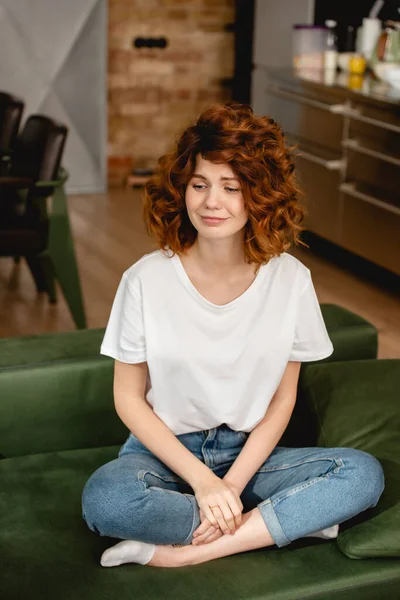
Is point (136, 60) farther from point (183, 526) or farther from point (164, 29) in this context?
point (183, 526)

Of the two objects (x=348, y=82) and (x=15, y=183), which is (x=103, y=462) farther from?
(x=348, y=82)

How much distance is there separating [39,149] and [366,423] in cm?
202

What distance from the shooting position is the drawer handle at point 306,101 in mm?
4273

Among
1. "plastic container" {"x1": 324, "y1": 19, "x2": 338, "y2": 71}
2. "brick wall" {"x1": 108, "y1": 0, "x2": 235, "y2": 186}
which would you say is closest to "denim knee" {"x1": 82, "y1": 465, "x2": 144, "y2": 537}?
"plastic container" {"x1": 324, "y1": 19, "x2": 338, "y2": 71}

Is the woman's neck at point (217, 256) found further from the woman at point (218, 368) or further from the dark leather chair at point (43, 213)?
the dark leather chair at point (43, 213)

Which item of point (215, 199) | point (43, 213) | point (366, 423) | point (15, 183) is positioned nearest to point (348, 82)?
point (43, 213)

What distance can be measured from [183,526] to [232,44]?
4.90 m

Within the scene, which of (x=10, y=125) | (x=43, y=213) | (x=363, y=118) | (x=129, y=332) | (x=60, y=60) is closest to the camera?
(x=129, y=332)

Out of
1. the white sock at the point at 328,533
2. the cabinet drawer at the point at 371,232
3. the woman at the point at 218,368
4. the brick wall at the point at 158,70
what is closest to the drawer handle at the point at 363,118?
the cabinet drawer at the point at 371,232

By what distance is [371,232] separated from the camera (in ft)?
13.7

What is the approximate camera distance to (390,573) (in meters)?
1.56

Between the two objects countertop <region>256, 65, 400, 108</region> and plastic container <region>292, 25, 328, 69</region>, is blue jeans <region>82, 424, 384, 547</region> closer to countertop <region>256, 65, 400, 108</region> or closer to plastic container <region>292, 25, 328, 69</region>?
countertop <region>256, 65, 400, 108</region>

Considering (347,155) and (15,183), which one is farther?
(347,155)

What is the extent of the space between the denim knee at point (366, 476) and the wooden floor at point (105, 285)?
1727 millimetres
